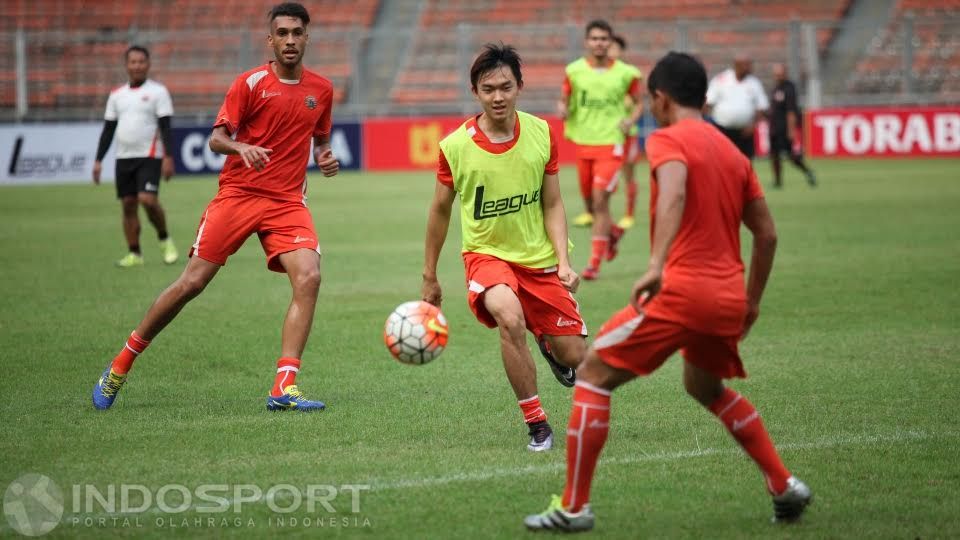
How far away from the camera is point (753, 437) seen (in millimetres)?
5352

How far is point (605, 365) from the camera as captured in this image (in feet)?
17.2

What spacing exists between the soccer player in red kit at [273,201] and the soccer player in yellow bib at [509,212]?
1.22 m

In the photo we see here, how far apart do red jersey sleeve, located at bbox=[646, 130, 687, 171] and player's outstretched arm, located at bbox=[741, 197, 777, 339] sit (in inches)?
18.4

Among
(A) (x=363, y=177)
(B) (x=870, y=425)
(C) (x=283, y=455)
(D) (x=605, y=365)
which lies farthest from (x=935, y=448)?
(A) (x=363, y=177)

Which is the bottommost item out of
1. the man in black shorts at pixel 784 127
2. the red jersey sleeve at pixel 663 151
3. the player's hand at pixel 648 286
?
the man in black shorts at pixel 784 127

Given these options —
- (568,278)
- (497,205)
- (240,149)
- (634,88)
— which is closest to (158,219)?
(634,88)

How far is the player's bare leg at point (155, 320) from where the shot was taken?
771 cm

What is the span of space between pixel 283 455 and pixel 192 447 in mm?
528

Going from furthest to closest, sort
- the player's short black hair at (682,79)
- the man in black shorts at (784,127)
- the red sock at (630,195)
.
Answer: the man in black shorts at (784,127), the red sock at (630,195), the player's short black hair at (682,79)

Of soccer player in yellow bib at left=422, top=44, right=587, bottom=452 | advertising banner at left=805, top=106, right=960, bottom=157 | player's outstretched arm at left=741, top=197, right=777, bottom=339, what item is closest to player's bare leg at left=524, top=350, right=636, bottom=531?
player's outstretched arm at left=741, top=197, right=777, bottom=339

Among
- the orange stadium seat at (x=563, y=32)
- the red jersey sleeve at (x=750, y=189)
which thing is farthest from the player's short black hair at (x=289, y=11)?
the orange stadium seat at (x=563, y=32)

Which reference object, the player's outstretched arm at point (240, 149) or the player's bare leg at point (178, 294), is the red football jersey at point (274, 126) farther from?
the player's bare leg at point (178, 294)

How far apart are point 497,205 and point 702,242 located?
6.24ft

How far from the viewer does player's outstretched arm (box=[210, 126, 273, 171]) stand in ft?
24.3
